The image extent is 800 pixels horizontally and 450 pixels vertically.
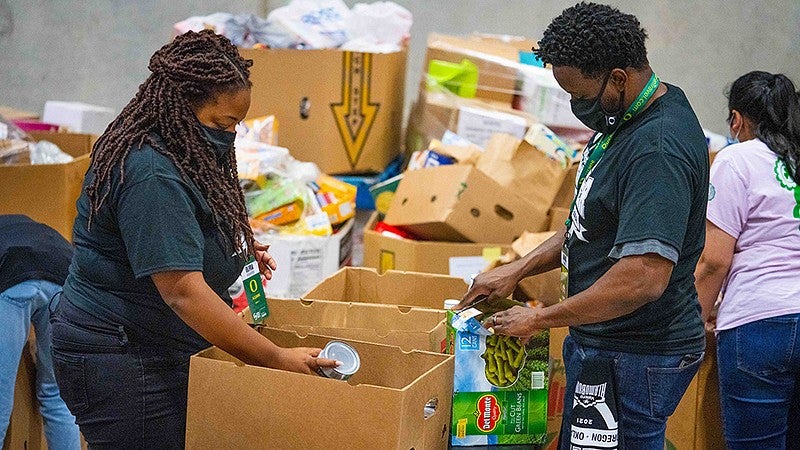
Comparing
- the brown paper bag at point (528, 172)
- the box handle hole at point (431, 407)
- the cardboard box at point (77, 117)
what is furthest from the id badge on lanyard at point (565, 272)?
the cardboard box at point (77, 117)

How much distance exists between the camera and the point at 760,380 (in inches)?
99.3

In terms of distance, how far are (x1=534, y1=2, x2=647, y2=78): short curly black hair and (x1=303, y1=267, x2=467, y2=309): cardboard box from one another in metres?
1.03

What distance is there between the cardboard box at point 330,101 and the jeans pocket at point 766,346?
2.58m

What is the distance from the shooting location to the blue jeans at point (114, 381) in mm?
1926

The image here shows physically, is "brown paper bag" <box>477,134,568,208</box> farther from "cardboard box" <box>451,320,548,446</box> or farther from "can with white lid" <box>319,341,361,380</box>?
"can with white lid" <box>319,341,361,380</box>

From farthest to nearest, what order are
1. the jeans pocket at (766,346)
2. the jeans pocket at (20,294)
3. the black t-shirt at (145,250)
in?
the jeans pocket at (20,294), the jeans pocket at (766,346), the black t-shirt at (145,250)

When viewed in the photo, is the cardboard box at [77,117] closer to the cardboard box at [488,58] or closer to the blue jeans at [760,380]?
the cardboard box at [488,58]

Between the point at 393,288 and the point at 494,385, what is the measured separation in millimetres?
778

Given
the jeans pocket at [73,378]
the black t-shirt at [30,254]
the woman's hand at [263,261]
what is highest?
the woman's hand at [263,261]

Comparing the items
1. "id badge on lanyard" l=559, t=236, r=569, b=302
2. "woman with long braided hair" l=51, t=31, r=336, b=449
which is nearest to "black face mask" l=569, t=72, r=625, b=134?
"id badge on lanyard" l=559, t=236, r=569, b=302

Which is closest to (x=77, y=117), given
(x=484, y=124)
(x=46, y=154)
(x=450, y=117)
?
(x=46, y=154)

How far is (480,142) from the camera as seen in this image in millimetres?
4414

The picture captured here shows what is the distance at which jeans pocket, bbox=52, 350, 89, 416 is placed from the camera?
1934 mm

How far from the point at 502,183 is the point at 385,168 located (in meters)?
1.40
